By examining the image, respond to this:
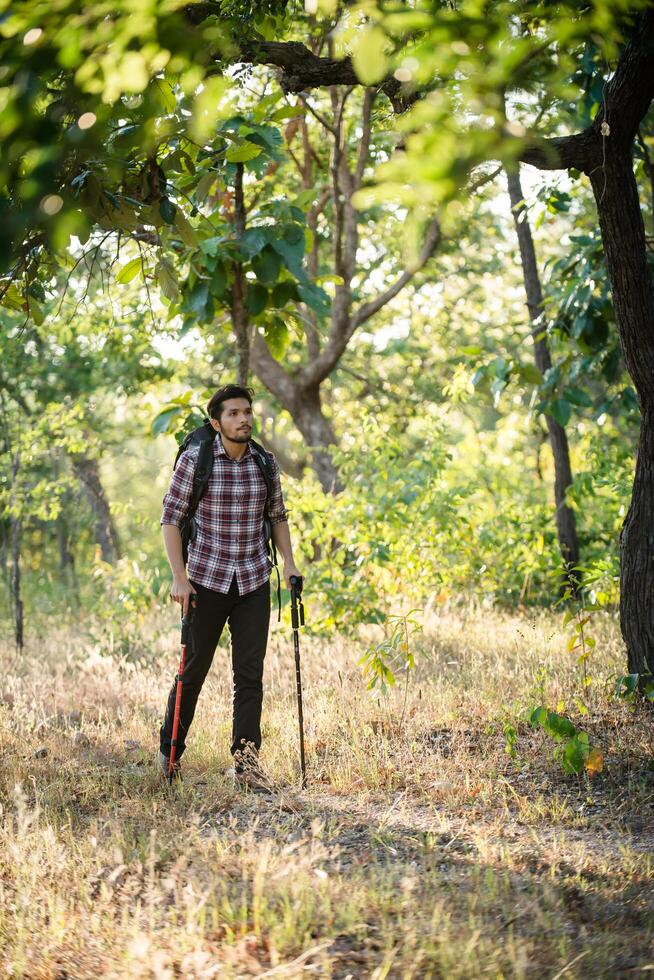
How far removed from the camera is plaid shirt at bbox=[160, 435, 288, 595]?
5371 mm

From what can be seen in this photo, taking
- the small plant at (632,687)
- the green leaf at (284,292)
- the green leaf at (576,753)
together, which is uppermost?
the green leaf at (284,292)

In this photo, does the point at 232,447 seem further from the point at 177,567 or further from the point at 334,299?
the point at 334,299

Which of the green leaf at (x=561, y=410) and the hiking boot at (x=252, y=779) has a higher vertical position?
the green leaf at (x=561, y=410)

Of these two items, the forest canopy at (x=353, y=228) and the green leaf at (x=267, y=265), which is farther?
the green leaf at (x=267, y=265)

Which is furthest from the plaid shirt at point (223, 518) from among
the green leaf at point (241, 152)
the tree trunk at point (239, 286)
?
the green leaf at point (241, 152)

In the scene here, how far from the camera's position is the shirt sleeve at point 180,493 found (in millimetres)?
5348

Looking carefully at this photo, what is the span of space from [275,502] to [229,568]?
1.71 ft

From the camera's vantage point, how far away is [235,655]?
5.51 m

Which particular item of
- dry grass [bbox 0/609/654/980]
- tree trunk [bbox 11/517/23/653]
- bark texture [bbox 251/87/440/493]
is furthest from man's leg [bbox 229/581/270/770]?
bark texture [bbox 251/87/440/493]

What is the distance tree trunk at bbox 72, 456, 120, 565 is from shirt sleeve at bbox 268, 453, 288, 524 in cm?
944

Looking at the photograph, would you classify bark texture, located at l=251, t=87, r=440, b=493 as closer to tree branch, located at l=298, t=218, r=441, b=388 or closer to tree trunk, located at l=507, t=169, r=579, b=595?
tree branch, located at l=298, t=218, r=441, b=388

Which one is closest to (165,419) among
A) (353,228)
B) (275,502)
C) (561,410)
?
(275,502)

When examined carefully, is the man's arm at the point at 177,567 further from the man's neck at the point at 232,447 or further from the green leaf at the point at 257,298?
the green leaf at the point at 257,298

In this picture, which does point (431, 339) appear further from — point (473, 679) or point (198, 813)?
point (198, 813)
